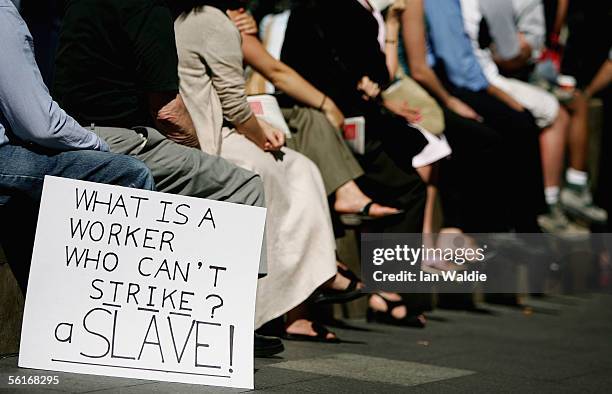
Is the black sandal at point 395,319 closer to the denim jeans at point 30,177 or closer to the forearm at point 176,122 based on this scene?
the forearm at point 176,122

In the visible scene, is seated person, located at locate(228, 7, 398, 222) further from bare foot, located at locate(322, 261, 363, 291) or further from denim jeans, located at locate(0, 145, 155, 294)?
denim jeans, located at locate(0, 145, 155, 294)

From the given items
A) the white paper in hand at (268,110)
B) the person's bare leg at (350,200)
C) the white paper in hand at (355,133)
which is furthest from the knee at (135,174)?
the white paper in hand at (355,133)

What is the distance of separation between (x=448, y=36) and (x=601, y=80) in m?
3.43

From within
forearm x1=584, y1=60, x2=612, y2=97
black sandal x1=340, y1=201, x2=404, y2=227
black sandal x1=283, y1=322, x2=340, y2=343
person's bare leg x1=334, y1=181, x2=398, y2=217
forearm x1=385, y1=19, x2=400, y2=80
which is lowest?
black sandal x1=283, y1=322, x2=340, y2=343

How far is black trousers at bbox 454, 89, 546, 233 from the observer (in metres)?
9.38

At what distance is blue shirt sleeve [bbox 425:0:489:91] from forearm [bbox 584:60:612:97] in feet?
10.3

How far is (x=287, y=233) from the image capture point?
22.2ft

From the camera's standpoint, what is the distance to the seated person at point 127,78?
5.94 meters

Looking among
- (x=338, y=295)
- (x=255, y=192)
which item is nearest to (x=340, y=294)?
(x=338, y=295)

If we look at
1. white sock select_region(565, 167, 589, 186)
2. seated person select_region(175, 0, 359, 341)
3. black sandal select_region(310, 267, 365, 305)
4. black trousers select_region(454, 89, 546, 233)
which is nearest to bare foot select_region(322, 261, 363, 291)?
black sandal select_region(310, 267, 365, 305)

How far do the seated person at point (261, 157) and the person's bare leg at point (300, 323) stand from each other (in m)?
0.16

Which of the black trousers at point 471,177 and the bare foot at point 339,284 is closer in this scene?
the bare foot at point 339,284

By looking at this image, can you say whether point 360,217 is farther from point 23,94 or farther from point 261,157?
point 23,94

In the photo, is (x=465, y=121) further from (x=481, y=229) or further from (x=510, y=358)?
(x=510, y=358)
